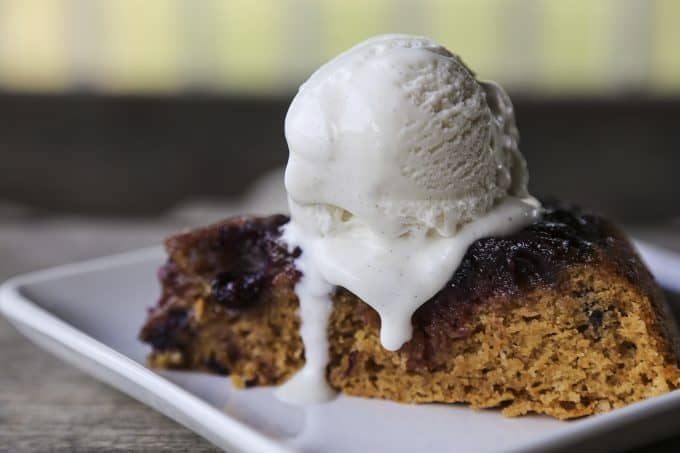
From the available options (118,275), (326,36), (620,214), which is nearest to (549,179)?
(620,214)

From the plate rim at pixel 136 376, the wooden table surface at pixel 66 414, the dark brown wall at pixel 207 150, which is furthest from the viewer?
the dark brown wall at pixel 207 150

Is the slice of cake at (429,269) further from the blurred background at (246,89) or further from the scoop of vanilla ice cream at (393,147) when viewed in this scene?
the blurred background at (246,89)

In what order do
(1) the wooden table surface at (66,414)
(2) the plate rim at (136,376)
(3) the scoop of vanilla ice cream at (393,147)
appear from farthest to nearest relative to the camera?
1. (3) the scoop of vanilla ice cream at (393,147)
2. (1) the wooden table surface at (66,414)
3. (2) the plate rim at (136,376)

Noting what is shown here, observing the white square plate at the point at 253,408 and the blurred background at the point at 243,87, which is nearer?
the white square plate at the point at 253,408

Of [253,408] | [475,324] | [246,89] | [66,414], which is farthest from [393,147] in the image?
[246,89]

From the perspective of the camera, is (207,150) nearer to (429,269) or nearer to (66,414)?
(66,414)

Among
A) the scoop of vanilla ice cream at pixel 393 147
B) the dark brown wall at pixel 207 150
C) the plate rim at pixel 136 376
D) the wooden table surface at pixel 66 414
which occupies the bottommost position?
the dark brown wall at pixel 207 150

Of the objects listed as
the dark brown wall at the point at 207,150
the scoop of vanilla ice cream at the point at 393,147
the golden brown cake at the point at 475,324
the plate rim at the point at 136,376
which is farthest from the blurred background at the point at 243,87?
the scoop of vanilla ice cream at the point at 393,147
